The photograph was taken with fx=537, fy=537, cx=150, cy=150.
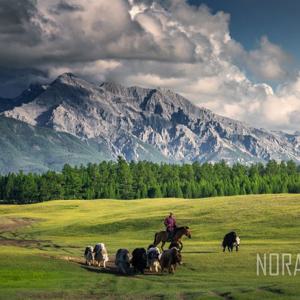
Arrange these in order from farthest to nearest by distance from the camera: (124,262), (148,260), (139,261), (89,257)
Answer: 1. (89,257)
2. (148,260)
3. (139,261)
4. (124,262)

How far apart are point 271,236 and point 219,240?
6.66 metres

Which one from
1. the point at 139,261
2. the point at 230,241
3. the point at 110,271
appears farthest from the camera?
the point at 230,241

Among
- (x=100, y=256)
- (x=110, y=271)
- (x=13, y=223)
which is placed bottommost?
(x=110, y=271)

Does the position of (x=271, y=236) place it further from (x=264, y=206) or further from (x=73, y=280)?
(x=73, y=280)

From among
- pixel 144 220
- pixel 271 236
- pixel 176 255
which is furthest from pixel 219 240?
pixel 176 255

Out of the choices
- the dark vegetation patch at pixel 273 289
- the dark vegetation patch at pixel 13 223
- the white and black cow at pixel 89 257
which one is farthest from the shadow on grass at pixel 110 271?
the dark vegetation patch at pixel 13 223

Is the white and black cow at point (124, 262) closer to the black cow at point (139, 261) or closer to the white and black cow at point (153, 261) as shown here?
the black cow at point (139, 261)

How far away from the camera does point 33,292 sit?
29938mm

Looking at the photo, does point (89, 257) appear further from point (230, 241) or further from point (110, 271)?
point (230, 241)

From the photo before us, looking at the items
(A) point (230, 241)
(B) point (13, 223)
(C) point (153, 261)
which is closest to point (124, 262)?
(C) point (153, 261)

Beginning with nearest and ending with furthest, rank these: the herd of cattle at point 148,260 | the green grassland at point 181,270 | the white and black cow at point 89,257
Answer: the green grassland at point 181,270 → the herd of cattle at point 148,260 → the white and black cow at point 89,257

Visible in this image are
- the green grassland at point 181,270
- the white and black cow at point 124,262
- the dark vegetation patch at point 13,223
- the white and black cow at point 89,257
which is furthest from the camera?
the dark vegetation patch at point 13,223

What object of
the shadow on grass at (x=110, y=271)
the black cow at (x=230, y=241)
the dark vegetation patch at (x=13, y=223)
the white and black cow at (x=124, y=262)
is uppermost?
the dark vegetation patch at (x=13, y=223)

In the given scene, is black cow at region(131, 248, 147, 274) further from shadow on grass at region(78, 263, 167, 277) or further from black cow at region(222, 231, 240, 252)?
black cow at region(222, 231, 240, 252)
